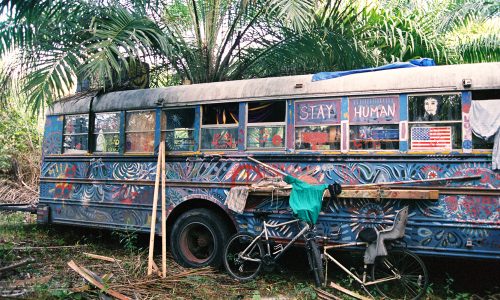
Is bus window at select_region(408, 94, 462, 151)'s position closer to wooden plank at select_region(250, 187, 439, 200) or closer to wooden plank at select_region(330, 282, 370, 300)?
wooden plank at select_region(250, 187, 439, 200)

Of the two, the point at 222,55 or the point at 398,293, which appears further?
the point at 222,55

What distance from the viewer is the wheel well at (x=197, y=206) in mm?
6383

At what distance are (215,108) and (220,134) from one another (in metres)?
0.46

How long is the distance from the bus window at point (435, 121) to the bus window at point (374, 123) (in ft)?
0.64

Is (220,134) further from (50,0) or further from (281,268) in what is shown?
(50,0)

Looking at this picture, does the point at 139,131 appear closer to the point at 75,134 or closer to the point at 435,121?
the point at 75,134

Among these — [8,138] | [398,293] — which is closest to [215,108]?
[398,293]

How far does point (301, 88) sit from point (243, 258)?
7.93 ft

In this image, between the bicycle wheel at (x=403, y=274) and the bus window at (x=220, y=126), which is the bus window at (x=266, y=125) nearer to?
the bus window at (x=220, y=126)

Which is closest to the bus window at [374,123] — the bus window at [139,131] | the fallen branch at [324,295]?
the fallen branch at [324,295]

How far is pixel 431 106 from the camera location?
520cm

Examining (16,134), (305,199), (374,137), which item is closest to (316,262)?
(305,199)

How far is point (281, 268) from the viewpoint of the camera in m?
6.35

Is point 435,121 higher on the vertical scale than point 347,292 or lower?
higher
